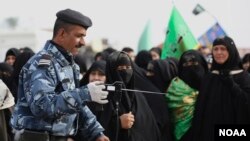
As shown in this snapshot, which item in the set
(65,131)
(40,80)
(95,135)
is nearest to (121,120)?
(95,135)

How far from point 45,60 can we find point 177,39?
476 cm

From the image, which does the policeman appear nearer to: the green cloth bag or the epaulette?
the epaulette

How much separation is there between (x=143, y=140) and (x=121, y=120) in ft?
1.42

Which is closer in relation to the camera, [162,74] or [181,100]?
[181,100]

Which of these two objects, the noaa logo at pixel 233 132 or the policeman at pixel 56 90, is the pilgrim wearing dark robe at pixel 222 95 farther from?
the policeman at pixel 56 90

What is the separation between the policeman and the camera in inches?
119

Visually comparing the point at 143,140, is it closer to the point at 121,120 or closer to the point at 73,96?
the point at 121,120

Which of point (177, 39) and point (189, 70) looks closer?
point (189, 70)

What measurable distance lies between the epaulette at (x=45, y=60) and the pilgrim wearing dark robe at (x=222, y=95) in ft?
7.68

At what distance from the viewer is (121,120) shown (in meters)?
4.41

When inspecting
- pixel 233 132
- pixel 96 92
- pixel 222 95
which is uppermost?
pixel 96 92

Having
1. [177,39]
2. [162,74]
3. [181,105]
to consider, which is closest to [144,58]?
[177,39]

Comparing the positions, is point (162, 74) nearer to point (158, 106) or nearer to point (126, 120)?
point (158, 106)

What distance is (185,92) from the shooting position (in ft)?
17.6
